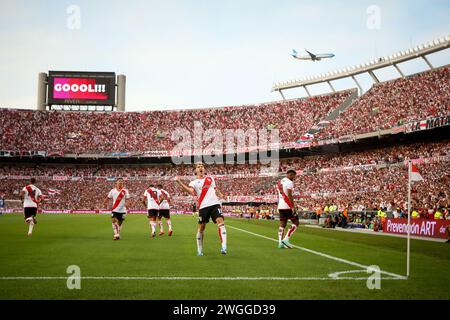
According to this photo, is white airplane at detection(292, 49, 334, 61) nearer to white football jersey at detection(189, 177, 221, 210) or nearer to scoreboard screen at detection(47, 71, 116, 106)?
scoreboard screen at detection(47, 71, 116, 106)

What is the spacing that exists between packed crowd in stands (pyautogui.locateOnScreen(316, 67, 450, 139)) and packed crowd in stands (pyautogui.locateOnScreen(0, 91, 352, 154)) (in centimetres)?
957

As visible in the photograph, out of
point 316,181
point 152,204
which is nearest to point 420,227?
point 152,204

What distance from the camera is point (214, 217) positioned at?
11.9 metres

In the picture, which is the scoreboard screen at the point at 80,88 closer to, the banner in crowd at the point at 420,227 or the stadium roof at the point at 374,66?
the stadium roof at the point at 374,66

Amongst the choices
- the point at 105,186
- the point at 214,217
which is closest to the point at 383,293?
the point at 214,217

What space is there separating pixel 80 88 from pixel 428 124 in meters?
61.4

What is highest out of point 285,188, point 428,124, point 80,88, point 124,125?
point 80,88

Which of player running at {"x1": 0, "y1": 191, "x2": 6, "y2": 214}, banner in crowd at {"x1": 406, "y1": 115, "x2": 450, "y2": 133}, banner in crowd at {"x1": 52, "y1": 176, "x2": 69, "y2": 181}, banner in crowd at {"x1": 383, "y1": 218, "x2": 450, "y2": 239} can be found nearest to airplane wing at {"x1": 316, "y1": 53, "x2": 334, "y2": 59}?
banner in crowd at {"x1": 406, "y1": 115, "x2": 450, "y2": 133}

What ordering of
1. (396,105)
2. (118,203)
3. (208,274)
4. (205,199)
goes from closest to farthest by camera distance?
(208,274) → (205,199) → (118,203) → (396,105)

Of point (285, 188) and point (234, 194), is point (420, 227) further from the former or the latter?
point (234, 194)

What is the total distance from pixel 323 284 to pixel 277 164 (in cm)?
6236

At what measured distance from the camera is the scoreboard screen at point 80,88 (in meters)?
83.2

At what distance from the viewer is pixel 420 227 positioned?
79.9ft

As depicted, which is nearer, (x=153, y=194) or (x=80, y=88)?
(x=153, y=194)
